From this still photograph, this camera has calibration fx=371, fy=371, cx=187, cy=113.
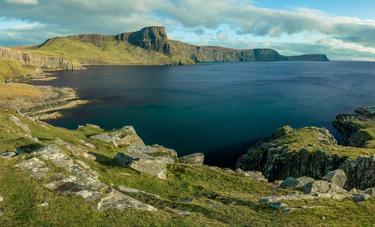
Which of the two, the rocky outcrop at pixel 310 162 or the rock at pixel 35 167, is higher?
the rock at pixel 35 167

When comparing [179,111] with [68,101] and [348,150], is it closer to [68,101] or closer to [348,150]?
[68,101]

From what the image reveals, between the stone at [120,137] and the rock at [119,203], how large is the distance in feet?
118

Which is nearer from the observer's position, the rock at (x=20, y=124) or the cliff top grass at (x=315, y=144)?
the rock at (x=20, y=124)

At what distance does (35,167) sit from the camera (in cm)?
3222

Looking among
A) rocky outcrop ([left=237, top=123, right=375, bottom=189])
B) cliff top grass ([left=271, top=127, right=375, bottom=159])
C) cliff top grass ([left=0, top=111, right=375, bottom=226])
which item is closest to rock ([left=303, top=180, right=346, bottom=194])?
rocky outcrop ([left=237, top=123, right=375, bottom=189])

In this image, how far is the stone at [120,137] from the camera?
67.1 meters

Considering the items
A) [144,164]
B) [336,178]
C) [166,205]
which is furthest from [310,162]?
[166,205]

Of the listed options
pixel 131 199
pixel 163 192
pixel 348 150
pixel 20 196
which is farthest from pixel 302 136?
pixel 20 196

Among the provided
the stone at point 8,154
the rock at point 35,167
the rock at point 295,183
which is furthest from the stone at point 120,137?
the rock at point 35,167

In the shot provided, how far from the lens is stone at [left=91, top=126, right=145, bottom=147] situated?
220 feet

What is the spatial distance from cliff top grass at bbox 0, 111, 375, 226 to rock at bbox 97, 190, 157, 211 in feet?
2.39

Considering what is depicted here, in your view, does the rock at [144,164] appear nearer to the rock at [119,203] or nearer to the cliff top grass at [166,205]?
the cliff top grass at [166,205]

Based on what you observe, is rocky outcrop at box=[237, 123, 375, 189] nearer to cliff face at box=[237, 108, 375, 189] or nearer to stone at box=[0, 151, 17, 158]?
cliff face at box=[237, 108, 375, 189]

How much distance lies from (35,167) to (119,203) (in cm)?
913
